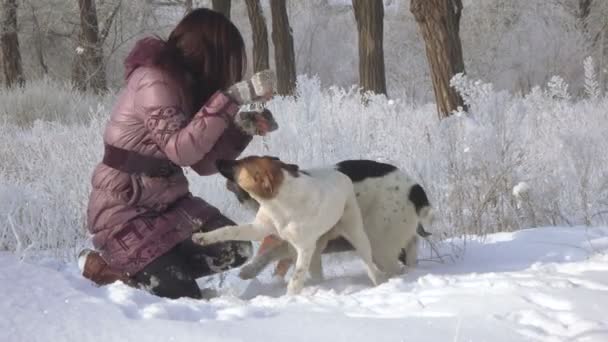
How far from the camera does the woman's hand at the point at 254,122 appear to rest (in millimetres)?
2807

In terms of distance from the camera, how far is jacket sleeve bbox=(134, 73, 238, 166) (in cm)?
266

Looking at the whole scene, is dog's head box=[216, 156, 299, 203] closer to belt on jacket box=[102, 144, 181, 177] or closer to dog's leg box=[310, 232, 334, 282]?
belt on jacket box=[102, 144, 181, 177]

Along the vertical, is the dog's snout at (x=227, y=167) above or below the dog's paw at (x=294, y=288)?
above

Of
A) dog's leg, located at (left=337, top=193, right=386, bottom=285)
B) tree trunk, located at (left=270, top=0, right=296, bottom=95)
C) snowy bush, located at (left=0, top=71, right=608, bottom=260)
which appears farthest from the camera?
tree trunk, located at (left=270, top=0, right=296, bottom=95)

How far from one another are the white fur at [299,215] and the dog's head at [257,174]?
0.03 meters

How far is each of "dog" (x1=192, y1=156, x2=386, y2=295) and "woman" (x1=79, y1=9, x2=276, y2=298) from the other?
0.81 feet

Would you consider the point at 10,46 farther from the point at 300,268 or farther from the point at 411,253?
the point at 300,268

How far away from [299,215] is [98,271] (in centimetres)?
91

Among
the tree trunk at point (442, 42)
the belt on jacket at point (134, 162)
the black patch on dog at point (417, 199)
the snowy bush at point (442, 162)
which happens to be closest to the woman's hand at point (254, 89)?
the belt on jacket at point (134, 162)

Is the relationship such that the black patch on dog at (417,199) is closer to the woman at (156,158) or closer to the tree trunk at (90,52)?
the woman at (156,158)

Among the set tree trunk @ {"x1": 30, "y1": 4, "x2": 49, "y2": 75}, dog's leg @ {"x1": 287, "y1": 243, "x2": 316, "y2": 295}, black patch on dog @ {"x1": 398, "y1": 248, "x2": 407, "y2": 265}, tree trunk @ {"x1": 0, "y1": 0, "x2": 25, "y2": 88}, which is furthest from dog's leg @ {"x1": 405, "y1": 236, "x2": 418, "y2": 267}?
tree trunk @ {"x1": 30, "y1": 4, "x2": 49, "y2": 75}

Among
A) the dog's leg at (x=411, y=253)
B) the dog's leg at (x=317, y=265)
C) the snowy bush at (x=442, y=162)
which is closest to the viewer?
the dog's leg at (x=317, y=265)

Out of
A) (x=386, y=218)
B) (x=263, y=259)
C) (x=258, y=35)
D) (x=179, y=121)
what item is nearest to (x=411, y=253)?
(x=386, y=218)

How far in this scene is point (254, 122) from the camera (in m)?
2.83
